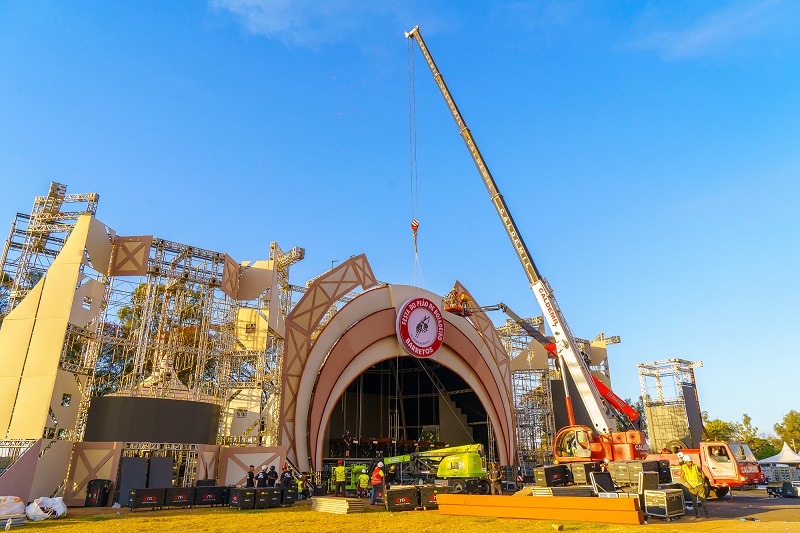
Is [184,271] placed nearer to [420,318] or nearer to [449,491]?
[420,318]

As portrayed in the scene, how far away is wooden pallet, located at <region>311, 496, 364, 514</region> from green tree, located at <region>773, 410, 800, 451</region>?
6581 cm

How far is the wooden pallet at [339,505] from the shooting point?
60.1ft

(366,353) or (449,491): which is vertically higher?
(366,353)

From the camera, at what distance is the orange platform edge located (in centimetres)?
1393

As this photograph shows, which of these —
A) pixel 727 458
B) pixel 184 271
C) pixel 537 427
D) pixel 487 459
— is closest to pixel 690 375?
pixel 537 427

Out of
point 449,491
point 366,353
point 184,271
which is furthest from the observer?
point 366,353

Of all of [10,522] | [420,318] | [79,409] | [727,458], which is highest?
[420,318]

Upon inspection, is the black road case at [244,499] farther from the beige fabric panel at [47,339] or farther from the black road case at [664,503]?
the black road case at [664,503]

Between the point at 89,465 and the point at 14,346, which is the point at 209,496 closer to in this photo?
the point at 89,465

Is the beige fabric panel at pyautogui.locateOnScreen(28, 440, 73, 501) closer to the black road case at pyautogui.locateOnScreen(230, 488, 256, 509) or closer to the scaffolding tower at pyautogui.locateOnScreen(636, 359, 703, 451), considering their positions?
the black road case at pyautogui.locateOnScreen(230, 488, 256, 509)

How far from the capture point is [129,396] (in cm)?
2348

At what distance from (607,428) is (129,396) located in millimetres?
21289

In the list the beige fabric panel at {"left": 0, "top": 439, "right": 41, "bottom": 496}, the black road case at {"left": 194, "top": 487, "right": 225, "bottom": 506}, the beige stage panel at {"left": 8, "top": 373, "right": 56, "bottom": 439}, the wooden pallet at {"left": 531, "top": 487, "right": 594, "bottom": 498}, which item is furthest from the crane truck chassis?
the beige stage panel at {"left": 8, "top": 373, "right": 56, "bottom": 439}

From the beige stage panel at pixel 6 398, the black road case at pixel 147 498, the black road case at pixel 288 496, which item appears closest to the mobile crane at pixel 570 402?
the black road case at pixel 288 496
